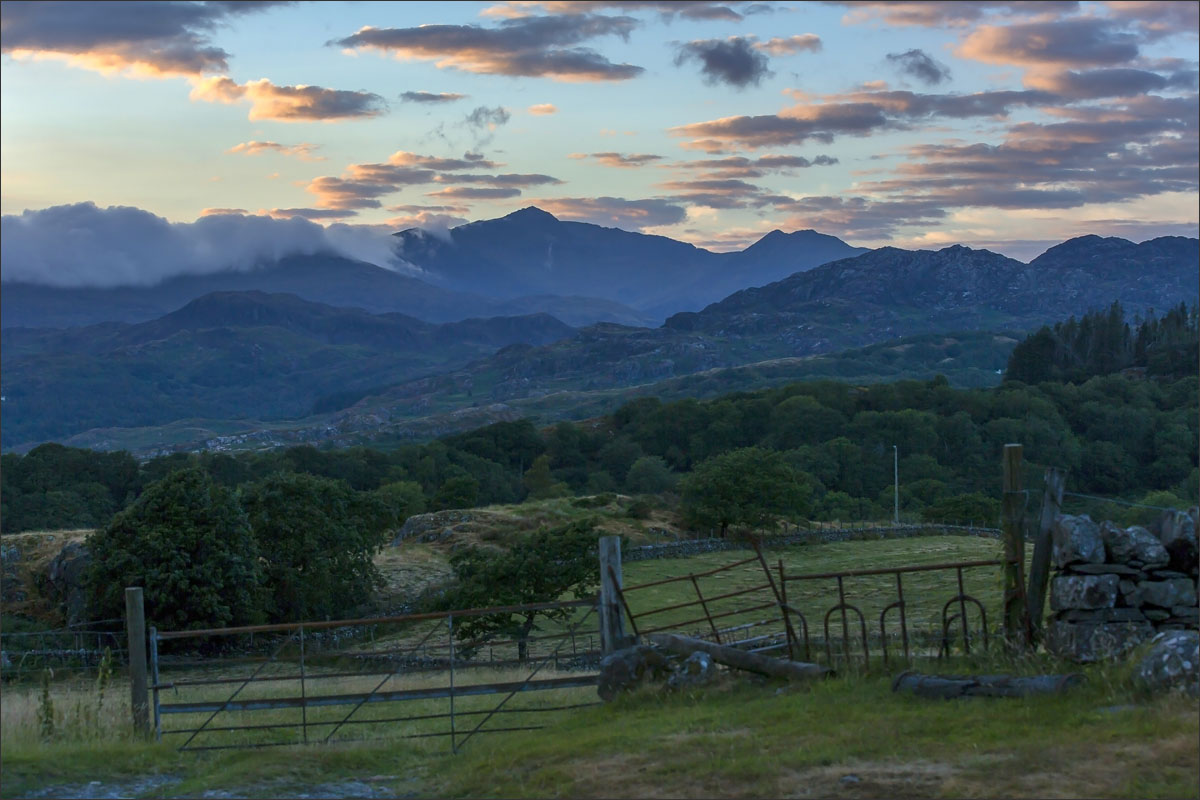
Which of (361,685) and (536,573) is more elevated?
(536,573)

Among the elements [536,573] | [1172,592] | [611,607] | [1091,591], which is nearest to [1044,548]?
[1091,591]

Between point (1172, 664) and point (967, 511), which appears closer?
point (1172, 664)

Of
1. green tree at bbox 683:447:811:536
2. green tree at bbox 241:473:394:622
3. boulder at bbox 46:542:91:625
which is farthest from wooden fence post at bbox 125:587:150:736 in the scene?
green tree at bbox 683:447:811:536

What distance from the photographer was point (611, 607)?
50.6 feet

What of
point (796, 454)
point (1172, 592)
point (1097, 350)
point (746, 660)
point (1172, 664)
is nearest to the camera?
point (1172, 664)

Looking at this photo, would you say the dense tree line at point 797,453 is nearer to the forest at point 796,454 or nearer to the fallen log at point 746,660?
the forest at point 796,454

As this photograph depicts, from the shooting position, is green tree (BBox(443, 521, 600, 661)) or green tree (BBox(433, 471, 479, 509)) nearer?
green tree (BBox(443, 521, 600, 661))

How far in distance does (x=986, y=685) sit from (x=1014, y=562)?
2.50m

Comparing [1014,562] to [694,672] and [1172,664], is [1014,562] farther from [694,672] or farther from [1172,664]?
[694,672]

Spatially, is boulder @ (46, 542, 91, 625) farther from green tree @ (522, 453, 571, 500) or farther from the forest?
green tree @ (522, 453, 571, 500)

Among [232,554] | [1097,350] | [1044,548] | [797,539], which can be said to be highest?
[1097,350]

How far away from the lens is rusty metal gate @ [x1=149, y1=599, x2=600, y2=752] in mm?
14430

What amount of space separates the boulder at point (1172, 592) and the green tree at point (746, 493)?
172 feet

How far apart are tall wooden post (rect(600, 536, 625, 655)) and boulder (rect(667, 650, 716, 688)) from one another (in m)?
1.33
